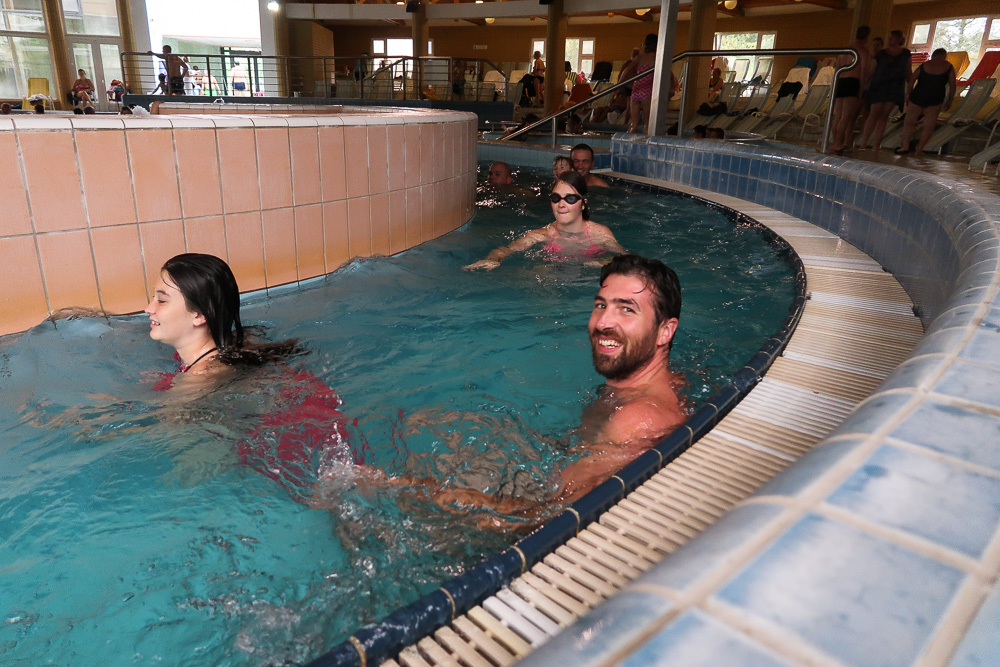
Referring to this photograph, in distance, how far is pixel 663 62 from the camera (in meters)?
7.86

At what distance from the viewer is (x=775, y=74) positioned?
66.5 feet

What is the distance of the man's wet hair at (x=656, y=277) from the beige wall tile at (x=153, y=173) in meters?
2.32

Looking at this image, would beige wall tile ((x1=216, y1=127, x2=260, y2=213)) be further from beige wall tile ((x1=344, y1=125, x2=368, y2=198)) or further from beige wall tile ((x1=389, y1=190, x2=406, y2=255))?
beige wall tile ((x1=389, y1=190, x2=406, y2=255))

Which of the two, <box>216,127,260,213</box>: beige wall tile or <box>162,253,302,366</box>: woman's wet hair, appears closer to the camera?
<box>162,253,302,366</box>: woman's wet hair

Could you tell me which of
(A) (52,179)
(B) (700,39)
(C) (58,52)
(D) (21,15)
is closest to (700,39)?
(B) (700,39)

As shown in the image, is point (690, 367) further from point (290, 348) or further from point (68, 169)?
point (68, 169)

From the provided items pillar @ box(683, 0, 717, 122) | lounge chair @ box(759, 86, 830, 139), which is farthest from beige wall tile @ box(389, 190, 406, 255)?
pillar @ box(683, 0, 717, 122)

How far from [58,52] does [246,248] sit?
23496mm

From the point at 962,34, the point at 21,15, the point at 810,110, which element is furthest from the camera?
the point at 21,15

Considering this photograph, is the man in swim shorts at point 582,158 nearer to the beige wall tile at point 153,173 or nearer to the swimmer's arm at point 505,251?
the swimmer's arm at point 505,251

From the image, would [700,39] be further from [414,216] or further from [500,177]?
[414,216]

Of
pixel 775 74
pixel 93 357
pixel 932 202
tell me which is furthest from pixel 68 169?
pixel 775 74

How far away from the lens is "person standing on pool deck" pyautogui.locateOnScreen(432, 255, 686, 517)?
205 cm

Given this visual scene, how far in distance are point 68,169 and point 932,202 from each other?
153 inches
